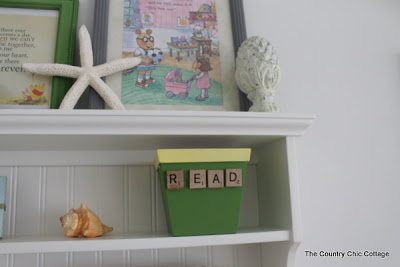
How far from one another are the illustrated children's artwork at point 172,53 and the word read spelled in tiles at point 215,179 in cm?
23

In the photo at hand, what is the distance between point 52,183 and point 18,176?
0.26 ft

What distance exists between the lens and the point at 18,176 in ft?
3.12

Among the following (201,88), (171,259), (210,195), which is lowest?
(171,259)

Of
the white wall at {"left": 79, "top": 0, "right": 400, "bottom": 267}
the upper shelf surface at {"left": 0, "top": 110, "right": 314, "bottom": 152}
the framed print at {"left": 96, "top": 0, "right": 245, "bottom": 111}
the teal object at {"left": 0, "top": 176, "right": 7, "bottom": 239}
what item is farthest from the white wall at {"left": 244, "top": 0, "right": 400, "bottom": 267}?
the teal object at {"left": 0, "top": 176, "right": 7, "bottom": 239}

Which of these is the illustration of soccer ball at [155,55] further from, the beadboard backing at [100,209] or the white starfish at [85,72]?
the beadboard backing at [100,209]

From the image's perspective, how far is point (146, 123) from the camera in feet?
2.58

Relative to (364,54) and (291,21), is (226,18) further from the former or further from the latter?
(364,54)

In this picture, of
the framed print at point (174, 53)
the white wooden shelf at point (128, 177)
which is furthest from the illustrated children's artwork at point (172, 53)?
the white wooden shelf at point (128, 177)

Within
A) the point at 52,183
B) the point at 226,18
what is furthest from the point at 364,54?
the point at 52,183

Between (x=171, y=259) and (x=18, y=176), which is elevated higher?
(x=18, y=176)

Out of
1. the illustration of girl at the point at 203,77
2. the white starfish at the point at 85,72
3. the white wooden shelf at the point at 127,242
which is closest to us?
the white wooden shelf at the point at 127,242

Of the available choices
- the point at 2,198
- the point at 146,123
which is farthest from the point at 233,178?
the point at 2,198

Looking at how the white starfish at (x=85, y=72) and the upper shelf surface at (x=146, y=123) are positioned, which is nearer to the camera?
the upper shelf surface at (x=146, y=123)

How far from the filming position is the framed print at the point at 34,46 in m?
0.93
